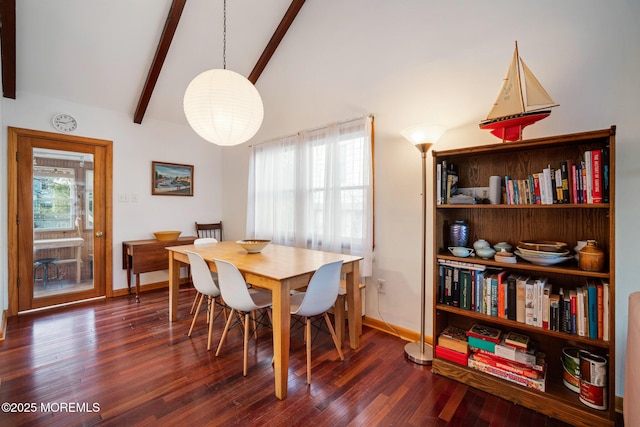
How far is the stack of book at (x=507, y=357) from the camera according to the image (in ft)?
5.91

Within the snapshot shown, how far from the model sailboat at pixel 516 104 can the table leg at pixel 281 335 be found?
5.65 ft

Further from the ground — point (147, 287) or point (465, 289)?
point (465, 289)

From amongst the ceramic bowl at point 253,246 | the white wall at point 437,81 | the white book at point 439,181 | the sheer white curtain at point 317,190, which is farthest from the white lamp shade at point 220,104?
the white book at point 439,181

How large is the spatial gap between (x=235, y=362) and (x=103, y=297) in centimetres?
272

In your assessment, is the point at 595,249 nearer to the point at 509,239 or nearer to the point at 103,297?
the point at 509,239

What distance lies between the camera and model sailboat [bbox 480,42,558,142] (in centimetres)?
174

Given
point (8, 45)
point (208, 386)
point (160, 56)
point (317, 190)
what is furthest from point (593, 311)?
point (8, 45)

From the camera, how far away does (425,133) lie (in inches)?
86.4

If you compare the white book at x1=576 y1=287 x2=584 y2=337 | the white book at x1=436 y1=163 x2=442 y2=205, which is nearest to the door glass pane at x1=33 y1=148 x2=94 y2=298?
the white book at x1=436 y1=163 x2=442 y2=205

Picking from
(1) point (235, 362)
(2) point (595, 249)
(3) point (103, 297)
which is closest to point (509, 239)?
(2) point (595, 249)

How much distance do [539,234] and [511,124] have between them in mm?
789

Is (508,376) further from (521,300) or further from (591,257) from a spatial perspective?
(591,257)

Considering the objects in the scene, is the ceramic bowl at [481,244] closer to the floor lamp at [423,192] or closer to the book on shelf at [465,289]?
the book on shelf at [465,289]

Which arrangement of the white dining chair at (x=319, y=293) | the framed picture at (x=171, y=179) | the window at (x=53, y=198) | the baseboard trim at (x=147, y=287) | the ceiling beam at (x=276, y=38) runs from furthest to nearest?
1. the framed picture at (x=171, y=179)
2. the baseboard trim at (x=147, y=287)
3. the window at (x=53, y=198)
4. the ceiling beam at (x=276, y=38)
5. the white dining chair at (x=319, y=293)
